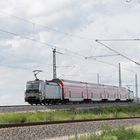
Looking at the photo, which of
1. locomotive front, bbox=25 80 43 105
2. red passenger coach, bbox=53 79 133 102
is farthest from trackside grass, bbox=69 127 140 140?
red passenger coach, bbox=53 79 133 102

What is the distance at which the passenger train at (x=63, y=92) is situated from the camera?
59206 millimetres

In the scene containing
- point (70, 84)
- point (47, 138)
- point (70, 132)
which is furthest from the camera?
point (70, 84)

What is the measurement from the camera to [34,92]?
5891 centimetres

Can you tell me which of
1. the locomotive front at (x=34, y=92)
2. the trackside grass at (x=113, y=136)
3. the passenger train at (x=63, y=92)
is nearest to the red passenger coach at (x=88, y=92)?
the passenger train at (x=63, y=92)

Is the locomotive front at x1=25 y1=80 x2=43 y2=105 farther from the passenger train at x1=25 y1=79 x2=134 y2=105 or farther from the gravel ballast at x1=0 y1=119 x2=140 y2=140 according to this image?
the gravel ballast at x1=0 y1=119 x2=140 y2=140

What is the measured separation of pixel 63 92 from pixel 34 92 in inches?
203

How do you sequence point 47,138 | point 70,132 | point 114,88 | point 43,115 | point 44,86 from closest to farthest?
point 47,138
point 70,132
point 43,115
point 44,86
point 114,88

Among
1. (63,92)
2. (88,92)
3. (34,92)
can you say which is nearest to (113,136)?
(34,92)

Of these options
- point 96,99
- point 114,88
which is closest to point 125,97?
point 114,88

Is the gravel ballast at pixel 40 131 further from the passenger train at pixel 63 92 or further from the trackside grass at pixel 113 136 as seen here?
the passenger train at pixel 63 92

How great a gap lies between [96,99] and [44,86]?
16300 millimetres

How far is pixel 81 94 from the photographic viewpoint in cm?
6819

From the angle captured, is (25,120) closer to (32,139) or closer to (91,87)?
(32,139)

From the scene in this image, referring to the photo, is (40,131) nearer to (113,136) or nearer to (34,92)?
(113,136)
